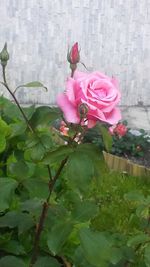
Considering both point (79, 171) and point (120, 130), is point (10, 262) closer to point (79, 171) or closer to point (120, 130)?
point (79, 171)

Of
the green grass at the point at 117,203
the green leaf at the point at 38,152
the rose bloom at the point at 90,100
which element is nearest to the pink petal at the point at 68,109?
the rose bloom at the point at 90,100

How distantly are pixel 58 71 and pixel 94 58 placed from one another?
0.40 meters

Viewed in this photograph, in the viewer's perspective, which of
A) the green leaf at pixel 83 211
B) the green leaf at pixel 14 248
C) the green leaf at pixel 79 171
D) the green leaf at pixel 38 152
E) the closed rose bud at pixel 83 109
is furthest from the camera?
the green leaf at pixel 14 248

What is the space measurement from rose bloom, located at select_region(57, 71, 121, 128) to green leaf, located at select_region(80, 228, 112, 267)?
0.33m

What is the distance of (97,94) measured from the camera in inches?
59.0

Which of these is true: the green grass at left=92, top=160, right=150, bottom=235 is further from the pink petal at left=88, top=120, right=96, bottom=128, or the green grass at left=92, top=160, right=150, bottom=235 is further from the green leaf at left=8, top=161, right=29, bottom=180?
the pink petal at left=88, top=120, right=96, bottom=128

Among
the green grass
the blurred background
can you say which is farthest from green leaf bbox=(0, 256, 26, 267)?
the blurred background

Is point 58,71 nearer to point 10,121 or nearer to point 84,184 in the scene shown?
point 10,121

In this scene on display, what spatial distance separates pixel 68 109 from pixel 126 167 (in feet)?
11.3

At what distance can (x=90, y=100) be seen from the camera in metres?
1.47

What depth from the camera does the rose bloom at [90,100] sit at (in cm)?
147

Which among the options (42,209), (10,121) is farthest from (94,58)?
(42,209)

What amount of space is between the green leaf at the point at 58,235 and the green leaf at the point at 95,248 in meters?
0.04

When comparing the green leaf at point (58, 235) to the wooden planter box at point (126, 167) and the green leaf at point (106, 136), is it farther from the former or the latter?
the wooden planter box at point (126, 167)
